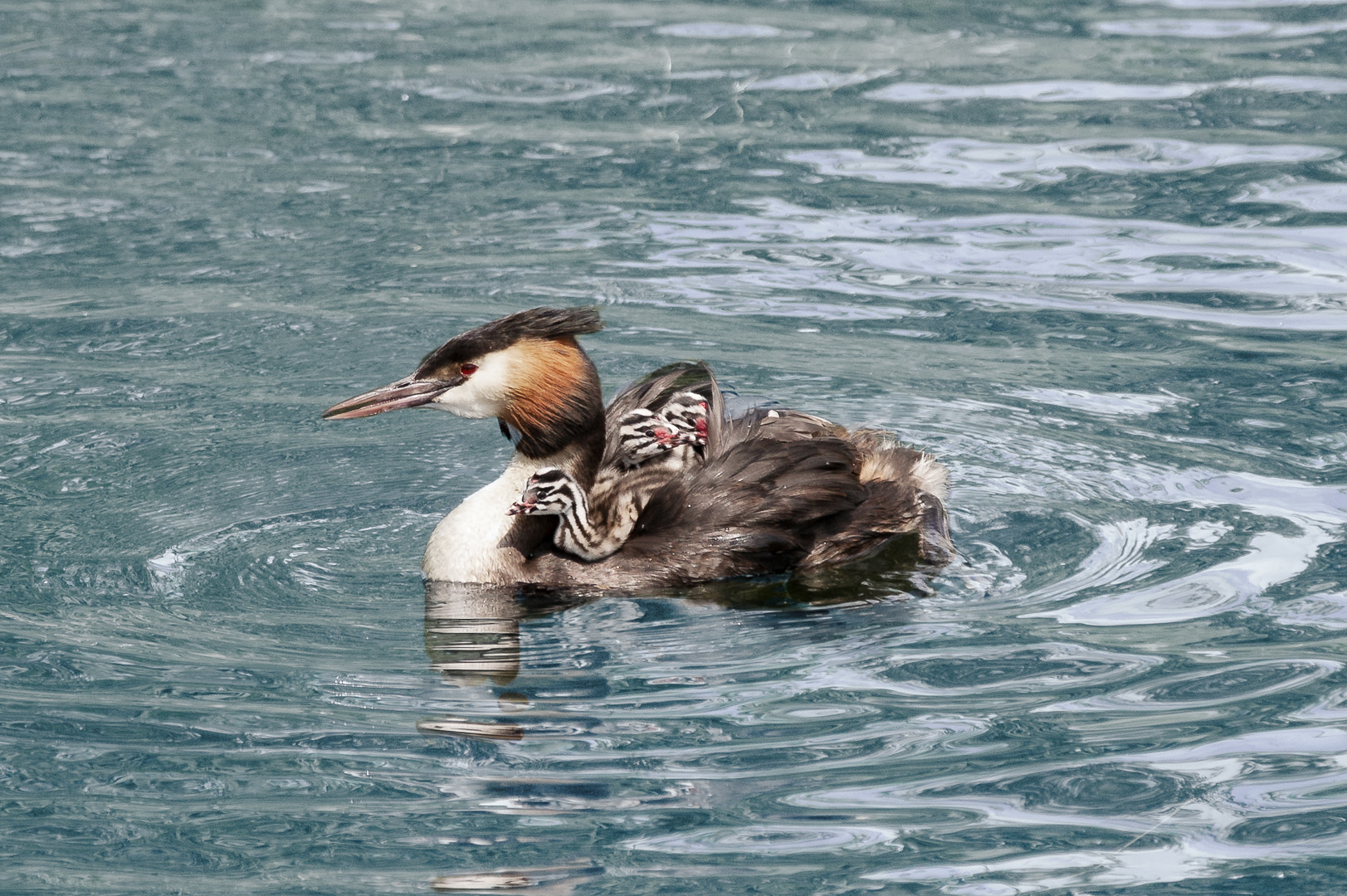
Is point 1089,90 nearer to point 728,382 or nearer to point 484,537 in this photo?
point 728,382

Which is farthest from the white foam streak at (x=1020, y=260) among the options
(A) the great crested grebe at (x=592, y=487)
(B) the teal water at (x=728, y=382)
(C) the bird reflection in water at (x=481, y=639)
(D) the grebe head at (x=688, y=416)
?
(C) the bird reflection in water at (x=481, y=639)

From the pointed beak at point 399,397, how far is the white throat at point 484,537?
15.3 inches

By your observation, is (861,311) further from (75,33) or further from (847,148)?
(75,33)

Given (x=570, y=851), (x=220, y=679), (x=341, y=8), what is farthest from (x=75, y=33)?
(x=570, y=851)

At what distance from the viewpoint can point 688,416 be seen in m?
7.15

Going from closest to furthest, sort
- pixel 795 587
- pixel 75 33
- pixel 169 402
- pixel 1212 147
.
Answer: pixel 795 587, pixel 169 402, pixel 1212 147, pixel 75 33

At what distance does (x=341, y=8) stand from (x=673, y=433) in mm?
8387

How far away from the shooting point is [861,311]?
9.20m

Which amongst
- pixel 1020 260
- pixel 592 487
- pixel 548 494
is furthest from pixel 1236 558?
pixel 1020 260

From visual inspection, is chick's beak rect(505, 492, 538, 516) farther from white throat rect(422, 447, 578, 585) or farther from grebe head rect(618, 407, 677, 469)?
grebe head rect(618, 407, 677, 469)

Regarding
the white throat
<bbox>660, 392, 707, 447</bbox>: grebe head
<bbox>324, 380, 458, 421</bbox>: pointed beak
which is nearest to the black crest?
<bbox>324, 380, 458, 421</bbox>: pointed beak

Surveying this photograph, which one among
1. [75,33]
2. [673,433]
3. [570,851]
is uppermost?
[75,33]

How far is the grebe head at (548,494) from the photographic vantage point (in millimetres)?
6684

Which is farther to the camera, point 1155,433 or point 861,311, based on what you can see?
point 861,311
